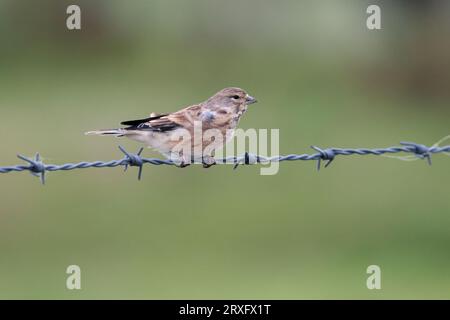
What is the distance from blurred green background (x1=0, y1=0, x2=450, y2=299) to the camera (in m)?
12.6

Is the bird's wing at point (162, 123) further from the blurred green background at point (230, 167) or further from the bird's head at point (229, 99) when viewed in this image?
the blurred green background at point (230, 167)

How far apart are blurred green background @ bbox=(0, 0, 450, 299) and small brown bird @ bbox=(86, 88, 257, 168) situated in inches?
120

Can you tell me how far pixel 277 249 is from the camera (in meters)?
13.4

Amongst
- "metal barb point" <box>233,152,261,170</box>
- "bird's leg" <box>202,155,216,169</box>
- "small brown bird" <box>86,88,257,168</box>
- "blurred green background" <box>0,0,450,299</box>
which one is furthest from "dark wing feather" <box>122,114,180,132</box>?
"blurred green background" <box>0,0,450,299</box>

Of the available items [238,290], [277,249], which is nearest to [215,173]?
[277,249]

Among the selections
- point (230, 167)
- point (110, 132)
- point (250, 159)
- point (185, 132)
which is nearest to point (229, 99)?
point (185, 132)

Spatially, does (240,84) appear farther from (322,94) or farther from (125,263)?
(125,263)

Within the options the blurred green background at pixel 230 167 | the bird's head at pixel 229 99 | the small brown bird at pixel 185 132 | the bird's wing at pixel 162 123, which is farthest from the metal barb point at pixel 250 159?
the blurred green background at pixel 230 167

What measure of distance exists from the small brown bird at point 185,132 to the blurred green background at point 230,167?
3.04 meters

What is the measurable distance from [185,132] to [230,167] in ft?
25.3

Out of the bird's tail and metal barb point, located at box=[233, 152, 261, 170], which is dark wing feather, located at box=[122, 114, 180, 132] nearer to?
the bird's tail

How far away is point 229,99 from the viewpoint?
363 inches

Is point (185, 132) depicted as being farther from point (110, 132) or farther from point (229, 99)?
point (229, 99)
